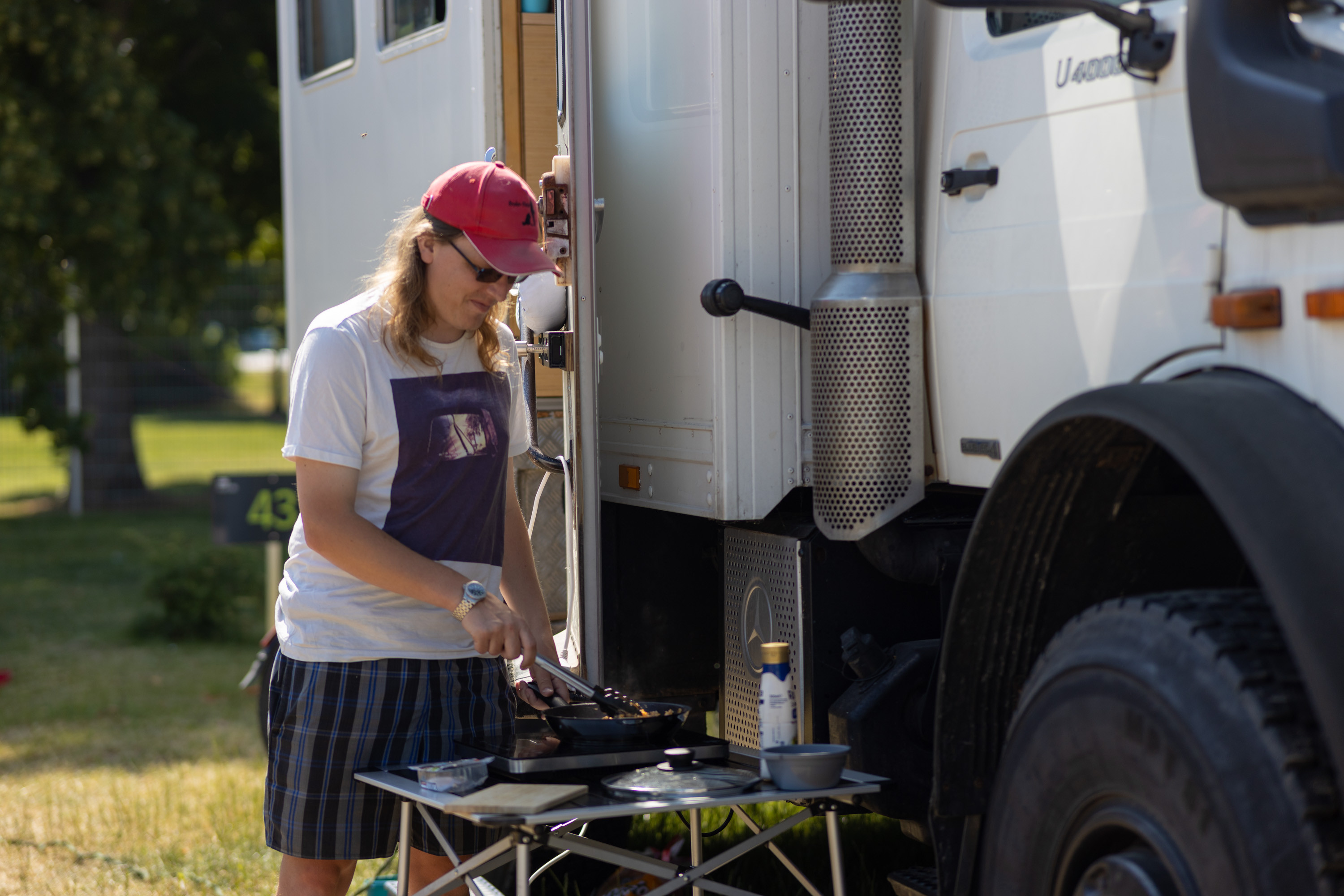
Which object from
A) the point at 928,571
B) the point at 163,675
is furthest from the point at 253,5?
the point at 928,571

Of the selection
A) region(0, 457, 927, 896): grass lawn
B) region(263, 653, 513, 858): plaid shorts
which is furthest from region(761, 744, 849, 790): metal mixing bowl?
region(0, 457, 927, 896): grass lawn

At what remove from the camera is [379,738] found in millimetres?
3064

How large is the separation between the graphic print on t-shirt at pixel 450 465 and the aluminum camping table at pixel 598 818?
0.50m

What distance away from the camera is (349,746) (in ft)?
10.0

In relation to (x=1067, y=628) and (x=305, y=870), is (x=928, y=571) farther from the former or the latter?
(x=305, y=870)

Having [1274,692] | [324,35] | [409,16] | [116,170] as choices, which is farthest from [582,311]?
[116,170]

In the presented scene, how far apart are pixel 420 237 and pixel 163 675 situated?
234 inches

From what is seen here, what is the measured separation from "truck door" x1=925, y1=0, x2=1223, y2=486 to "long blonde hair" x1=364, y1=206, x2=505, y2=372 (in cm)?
103

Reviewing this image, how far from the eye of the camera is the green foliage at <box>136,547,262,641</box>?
9344mm

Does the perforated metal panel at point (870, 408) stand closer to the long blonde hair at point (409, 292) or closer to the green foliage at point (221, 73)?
the long blonde hair at point (409, 292)

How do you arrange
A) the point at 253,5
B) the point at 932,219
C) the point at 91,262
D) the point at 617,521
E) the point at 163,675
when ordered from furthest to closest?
the point at 253,5 → the point at 91,262 → the point at 163,675 → the point at 617,521 → the point at 932,219

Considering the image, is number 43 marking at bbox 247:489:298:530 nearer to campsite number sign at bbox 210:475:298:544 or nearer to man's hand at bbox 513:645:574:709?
campsite number sign at bbox 210:475:298:544

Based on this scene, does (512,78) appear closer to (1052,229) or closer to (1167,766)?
(1052,229)

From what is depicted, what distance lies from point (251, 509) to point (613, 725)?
12.6 ft
